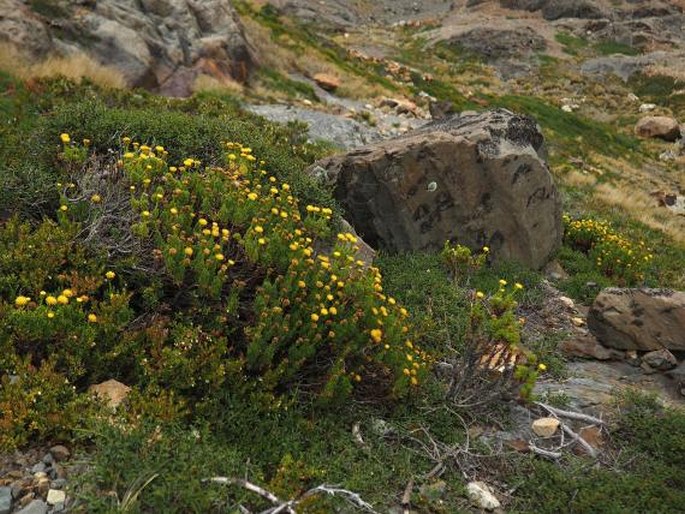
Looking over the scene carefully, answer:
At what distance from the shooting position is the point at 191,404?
4.61 metres

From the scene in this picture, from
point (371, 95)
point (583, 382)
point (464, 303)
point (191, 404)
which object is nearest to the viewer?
point (191, 404)

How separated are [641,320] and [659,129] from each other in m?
32.4

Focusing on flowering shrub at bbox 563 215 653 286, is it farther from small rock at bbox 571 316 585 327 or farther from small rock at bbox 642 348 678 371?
small rock at bbox 642 348 678 371

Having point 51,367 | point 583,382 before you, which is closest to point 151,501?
point 51,367

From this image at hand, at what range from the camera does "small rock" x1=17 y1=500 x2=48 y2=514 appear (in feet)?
11.6

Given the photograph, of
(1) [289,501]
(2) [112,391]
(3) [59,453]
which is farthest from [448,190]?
(3) [59,453]

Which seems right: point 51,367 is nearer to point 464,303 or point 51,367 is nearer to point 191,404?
point 191,404

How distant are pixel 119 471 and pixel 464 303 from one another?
523cm

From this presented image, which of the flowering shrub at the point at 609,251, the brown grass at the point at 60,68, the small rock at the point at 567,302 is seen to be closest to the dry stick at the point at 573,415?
the small rock at the point at 567,302

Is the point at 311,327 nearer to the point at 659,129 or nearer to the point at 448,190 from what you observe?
the point at 448,190

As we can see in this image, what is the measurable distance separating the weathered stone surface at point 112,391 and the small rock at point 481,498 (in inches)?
111

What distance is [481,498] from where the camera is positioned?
4602mm

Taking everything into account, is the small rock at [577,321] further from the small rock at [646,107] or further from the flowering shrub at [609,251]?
the small rock at [646,107]

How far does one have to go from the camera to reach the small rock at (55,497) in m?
3.62
